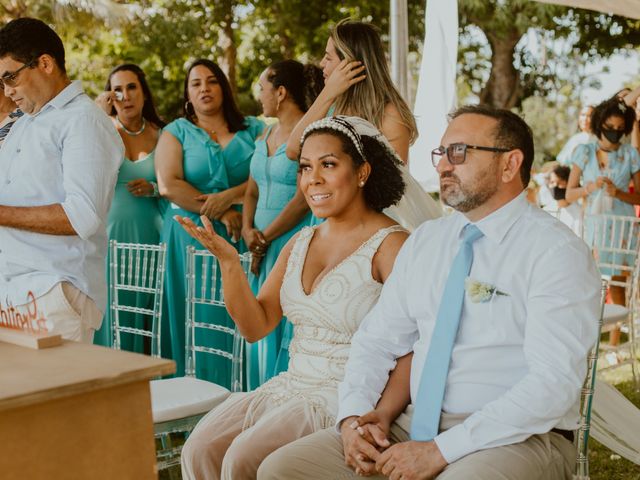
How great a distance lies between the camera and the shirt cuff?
229 cm

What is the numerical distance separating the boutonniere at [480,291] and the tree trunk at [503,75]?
15.8 metres

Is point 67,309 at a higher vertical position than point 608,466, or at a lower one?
higher

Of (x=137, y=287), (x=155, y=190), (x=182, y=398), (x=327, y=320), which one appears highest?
(x=155, y=190)

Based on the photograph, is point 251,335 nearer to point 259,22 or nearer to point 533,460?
point 533,460

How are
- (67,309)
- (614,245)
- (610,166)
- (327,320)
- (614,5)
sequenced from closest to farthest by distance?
(327,320) → (67,309) → (614,5) → (614,245) → (610,166)

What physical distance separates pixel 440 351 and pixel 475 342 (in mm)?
103

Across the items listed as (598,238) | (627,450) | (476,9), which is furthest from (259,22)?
(627,450)

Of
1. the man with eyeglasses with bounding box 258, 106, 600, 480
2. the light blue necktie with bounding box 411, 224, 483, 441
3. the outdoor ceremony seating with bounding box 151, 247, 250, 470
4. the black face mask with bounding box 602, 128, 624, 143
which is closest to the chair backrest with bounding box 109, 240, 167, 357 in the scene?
the outdoor ceremony seating with bounding box 151, 247, 250, 470

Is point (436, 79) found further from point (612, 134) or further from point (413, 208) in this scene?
point (413, 208)

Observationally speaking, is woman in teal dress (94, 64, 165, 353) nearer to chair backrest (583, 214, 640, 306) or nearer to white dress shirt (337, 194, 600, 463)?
white dress shirt (337, 194, 600, 463)

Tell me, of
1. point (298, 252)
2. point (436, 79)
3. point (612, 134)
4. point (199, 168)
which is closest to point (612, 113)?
point (612, 134)

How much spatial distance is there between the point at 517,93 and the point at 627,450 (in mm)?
15738

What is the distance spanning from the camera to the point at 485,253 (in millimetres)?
2486

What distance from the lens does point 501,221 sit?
2479 mm
